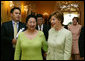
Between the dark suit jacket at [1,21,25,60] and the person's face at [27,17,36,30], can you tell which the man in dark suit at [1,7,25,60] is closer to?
the dark suit jacket at [1,21,25,60]

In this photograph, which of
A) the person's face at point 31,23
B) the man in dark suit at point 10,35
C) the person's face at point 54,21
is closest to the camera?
the person's face at point 54,21

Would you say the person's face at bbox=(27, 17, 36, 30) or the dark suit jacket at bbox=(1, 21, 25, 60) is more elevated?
the person's face at bbox=(27, 17, 36, 30)

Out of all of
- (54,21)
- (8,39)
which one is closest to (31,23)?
(54,21)

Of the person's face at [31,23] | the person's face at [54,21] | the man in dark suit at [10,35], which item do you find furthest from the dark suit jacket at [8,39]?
the person's face at [54,21]

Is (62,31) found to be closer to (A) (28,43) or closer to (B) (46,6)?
(A) (28,43)

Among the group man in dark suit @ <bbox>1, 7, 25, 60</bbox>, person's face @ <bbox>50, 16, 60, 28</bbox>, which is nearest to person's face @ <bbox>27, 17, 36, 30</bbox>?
person's face @ <bbox>50, 16, 60, 28</bbox>

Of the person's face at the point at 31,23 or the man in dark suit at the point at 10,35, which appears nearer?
the person's face at the point at 31,23

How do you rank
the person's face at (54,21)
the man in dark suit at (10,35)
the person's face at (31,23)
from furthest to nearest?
1. the man in dark suit at (10,35)
2. the person's face at (31,23)
3. the person's face at (54,21)

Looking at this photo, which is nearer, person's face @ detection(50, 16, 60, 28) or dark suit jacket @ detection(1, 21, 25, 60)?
person's face @ detection(50, 16, 60, 28)

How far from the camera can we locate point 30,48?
104 inches

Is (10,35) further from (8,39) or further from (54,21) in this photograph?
(54,21)

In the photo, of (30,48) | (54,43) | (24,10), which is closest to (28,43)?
(30,48)

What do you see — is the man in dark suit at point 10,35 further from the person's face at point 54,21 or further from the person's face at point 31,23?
the person's face at point 54,21

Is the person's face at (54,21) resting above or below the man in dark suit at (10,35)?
above
